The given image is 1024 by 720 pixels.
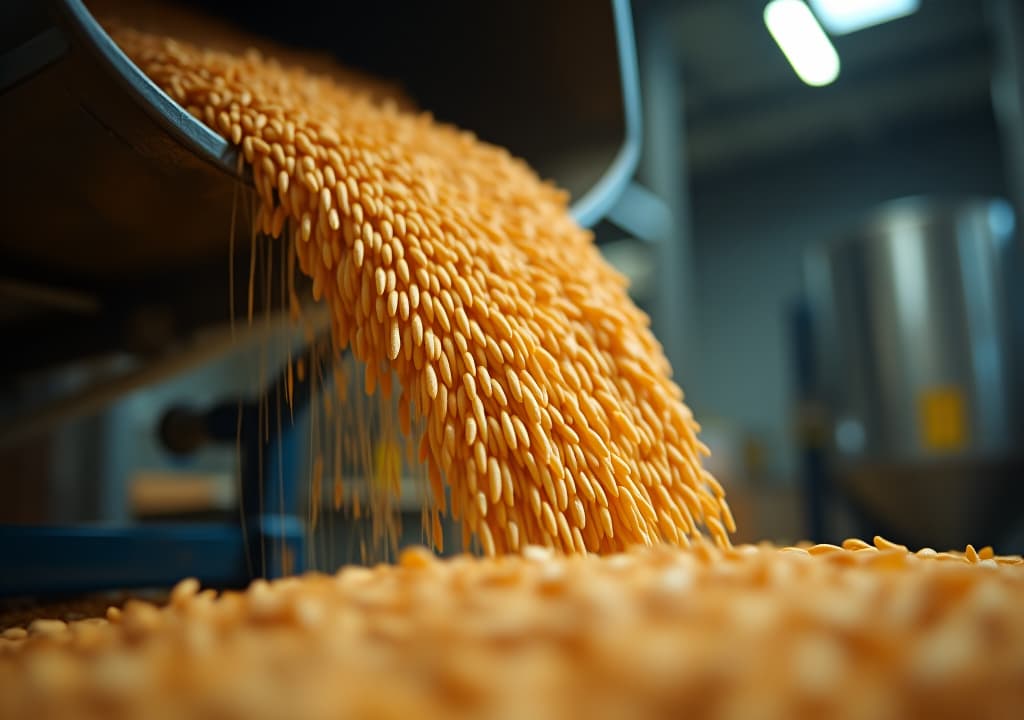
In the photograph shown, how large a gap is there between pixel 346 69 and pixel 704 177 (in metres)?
3.56

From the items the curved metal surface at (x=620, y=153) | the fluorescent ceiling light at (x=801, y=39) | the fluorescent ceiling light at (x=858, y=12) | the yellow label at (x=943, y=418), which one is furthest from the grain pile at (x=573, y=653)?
the fluorescent ceiling light at (x=858, y=12)

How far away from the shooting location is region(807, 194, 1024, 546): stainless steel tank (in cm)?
200

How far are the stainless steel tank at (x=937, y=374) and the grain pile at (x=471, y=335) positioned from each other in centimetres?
155

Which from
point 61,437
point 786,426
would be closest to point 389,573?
point 61,437

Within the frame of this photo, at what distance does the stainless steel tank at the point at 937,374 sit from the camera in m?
2.00

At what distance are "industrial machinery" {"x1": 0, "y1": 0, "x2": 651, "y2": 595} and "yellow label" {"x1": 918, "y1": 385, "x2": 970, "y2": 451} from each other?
116 centimetres

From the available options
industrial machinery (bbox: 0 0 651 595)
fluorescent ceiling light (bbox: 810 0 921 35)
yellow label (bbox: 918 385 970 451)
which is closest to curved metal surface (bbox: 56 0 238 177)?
industrial machinery (bbox: 0 0 651 595)

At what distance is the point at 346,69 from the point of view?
42.6 inches

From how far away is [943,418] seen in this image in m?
2.02

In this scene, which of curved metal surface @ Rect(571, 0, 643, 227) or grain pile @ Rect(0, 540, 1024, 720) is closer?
grain pile @ Rect(0, 540, 1024, 720)

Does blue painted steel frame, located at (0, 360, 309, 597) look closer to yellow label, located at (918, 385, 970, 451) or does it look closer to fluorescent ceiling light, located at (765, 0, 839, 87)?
fluorescent ceiling light, located at (765, 0, 839, 87)

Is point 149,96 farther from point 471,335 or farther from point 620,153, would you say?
point 620,153

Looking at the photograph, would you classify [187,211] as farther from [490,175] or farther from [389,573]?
[389,573]

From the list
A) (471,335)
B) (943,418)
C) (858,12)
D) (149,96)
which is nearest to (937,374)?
(943,418)
